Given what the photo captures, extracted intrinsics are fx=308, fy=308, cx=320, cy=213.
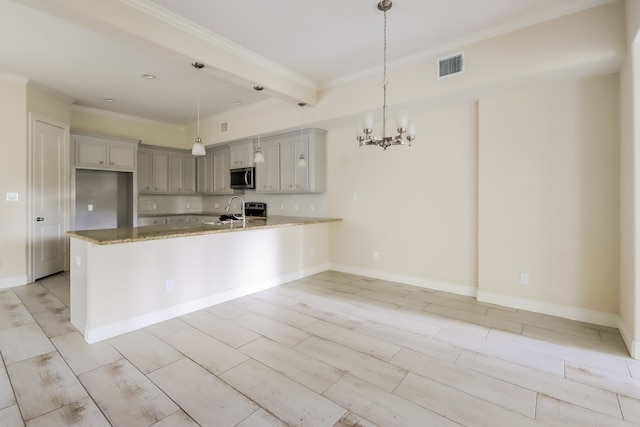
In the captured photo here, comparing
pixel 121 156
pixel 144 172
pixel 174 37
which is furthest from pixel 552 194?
pixel 144 172

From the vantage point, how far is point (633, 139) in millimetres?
2416

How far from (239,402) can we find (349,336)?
1.19m

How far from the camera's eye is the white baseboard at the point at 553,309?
3.05 meters

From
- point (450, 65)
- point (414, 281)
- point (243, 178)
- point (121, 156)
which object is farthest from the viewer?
point (243, 178)

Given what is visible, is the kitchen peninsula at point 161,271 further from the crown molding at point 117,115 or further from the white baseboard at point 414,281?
the crown molding at point 117,115

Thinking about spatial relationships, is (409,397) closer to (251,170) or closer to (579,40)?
(579,40)

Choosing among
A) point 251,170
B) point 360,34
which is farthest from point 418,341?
point 251,170

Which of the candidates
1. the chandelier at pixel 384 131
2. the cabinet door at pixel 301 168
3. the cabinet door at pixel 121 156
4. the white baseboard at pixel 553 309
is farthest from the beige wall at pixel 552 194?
the cabinet door at pixel 121 156

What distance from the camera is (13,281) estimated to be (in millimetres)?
4238

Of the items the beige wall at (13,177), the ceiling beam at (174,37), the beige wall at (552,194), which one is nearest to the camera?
the ceiling beam at (174,37)

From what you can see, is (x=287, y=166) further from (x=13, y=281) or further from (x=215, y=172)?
(x=13, y=281)

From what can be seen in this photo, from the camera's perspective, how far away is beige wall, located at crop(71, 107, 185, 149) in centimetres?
561

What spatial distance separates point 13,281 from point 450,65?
628cm

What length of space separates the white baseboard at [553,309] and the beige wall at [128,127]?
657 cm
